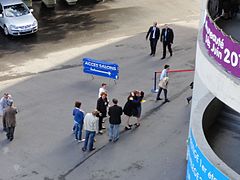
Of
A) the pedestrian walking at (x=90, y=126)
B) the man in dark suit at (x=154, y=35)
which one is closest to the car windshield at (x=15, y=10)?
the man in dark suit at (x=154, y=35)

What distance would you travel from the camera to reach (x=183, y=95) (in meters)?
18.1

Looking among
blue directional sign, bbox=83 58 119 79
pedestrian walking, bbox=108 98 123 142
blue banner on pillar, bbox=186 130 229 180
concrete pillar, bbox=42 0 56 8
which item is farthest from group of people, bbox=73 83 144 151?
concrete pillar, bbox=42 0 56 8

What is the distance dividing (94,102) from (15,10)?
950 cm

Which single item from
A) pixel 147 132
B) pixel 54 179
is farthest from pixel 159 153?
pixel 54 179

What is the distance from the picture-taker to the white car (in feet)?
76.9

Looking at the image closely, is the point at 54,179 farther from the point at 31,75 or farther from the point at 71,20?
the point at 71,20

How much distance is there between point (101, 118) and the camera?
1542cm

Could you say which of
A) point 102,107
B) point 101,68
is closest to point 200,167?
point 102,107

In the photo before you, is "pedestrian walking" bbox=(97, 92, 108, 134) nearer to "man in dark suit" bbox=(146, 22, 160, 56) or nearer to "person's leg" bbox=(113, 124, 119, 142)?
"person's leg" bbox=(113, 124, 119, 142)

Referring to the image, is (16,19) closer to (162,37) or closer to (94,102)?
(162,37)

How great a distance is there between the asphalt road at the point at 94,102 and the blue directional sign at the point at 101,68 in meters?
0.40

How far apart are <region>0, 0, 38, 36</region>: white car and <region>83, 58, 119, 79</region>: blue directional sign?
5.76 meters

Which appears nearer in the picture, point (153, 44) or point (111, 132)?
point (111, 132)

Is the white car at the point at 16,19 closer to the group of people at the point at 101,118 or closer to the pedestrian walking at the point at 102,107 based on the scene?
the group of people at the point at 101,118
